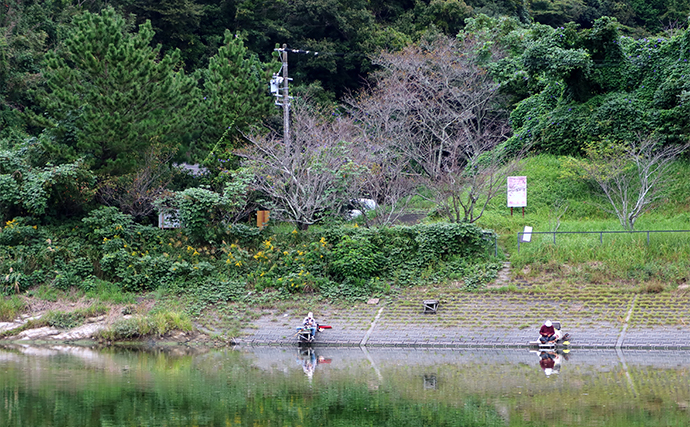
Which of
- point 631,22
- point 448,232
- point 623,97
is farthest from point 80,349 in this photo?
point 631,22

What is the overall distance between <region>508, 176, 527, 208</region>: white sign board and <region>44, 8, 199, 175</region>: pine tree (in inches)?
545

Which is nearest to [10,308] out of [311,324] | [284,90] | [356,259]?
[311,324]

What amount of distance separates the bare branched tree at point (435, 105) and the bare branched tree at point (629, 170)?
5338mm

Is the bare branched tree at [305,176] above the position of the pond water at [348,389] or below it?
above

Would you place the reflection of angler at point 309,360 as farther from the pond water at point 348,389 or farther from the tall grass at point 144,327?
the tall grass at point 144,327

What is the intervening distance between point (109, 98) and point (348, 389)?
60.8 feet

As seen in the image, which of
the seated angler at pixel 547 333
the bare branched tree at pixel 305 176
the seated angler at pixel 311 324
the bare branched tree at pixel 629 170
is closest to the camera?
the seated angler at pixel 547 333

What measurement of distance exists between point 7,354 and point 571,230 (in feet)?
65.4

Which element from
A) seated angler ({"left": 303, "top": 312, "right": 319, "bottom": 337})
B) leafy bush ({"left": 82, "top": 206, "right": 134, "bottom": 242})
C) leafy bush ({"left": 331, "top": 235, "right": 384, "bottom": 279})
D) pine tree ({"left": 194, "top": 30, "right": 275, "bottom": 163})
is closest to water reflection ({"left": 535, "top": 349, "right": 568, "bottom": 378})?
seated angler ({"left": 303, "top": 312, "right": 319, "bottom": 337})

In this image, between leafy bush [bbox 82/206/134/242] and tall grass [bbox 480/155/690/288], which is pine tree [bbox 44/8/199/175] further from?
tall grass [bbox 480/155/690/288]

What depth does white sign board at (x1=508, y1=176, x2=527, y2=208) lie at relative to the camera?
31.4 metres

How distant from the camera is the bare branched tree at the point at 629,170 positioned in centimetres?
2991

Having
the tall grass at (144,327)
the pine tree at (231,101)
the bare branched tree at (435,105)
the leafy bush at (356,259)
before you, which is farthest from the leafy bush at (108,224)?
the bare branched tree at (435,105)

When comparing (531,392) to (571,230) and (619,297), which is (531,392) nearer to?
(619,297)
